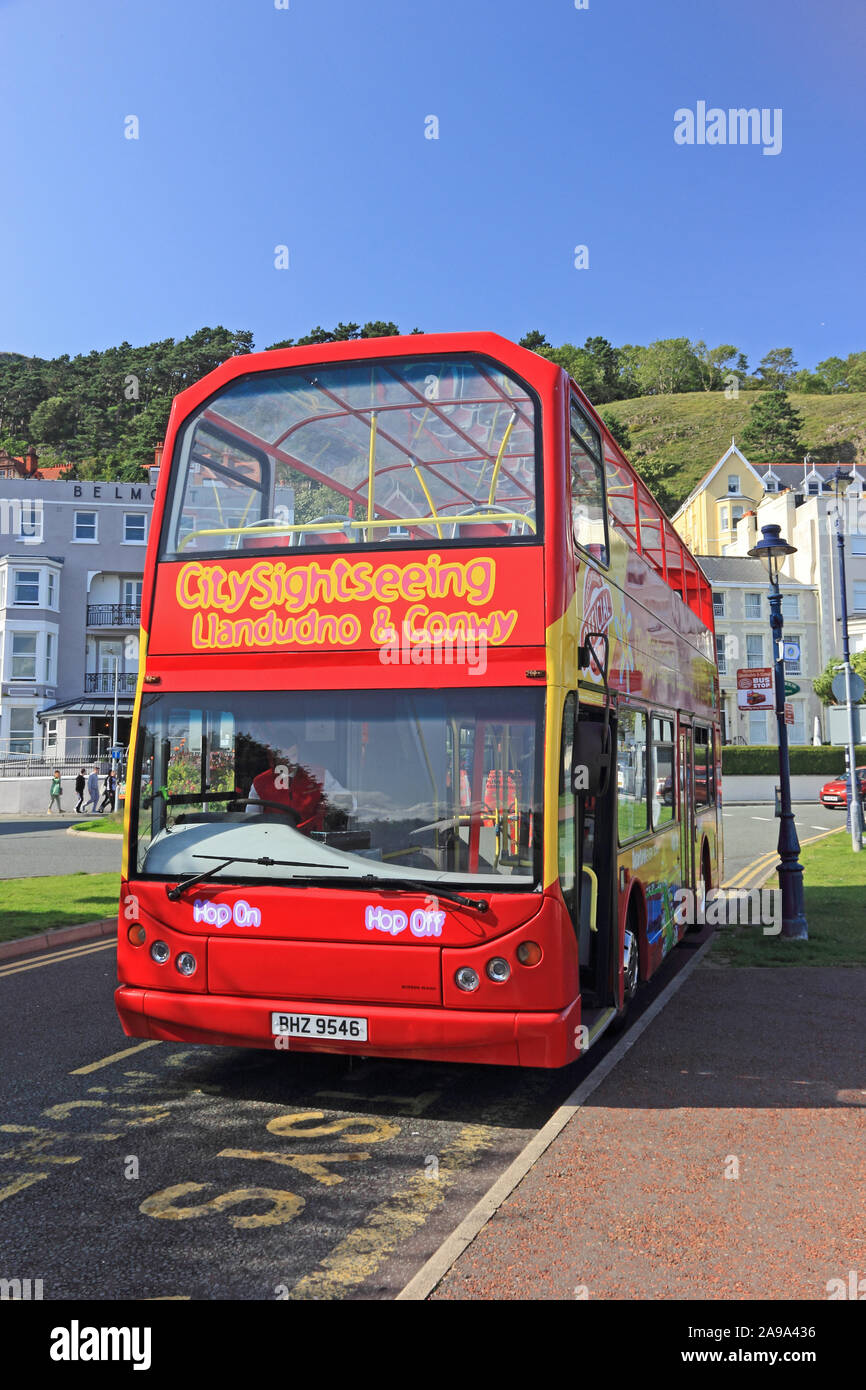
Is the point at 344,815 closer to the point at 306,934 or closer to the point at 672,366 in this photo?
the point at 306,934

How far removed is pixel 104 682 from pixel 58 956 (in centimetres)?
4142

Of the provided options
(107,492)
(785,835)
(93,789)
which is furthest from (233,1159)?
(107,492)

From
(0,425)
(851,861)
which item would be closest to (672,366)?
(0,425)

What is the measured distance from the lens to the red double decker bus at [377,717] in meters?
5.63

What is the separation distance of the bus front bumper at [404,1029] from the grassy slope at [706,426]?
120 meters

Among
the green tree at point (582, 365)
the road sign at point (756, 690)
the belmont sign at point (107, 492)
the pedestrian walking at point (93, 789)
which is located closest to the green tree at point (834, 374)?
the green tree at point (582, 365)

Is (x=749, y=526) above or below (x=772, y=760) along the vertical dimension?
above

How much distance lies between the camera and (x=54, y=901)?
14492 millimetres

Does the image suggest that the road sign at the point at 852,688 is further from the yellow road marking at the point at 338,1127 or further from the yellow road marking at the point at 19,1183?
the yellow road marking at the point at 19,1183

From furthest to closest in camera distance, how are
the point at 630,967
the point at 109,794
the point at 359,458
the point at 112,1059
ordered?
the point at 109,794, the point at 630,967, the point at 112,1059, the point at 359,458

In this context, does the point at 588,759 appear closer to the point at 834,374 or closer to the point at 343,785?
the point at 343,785
